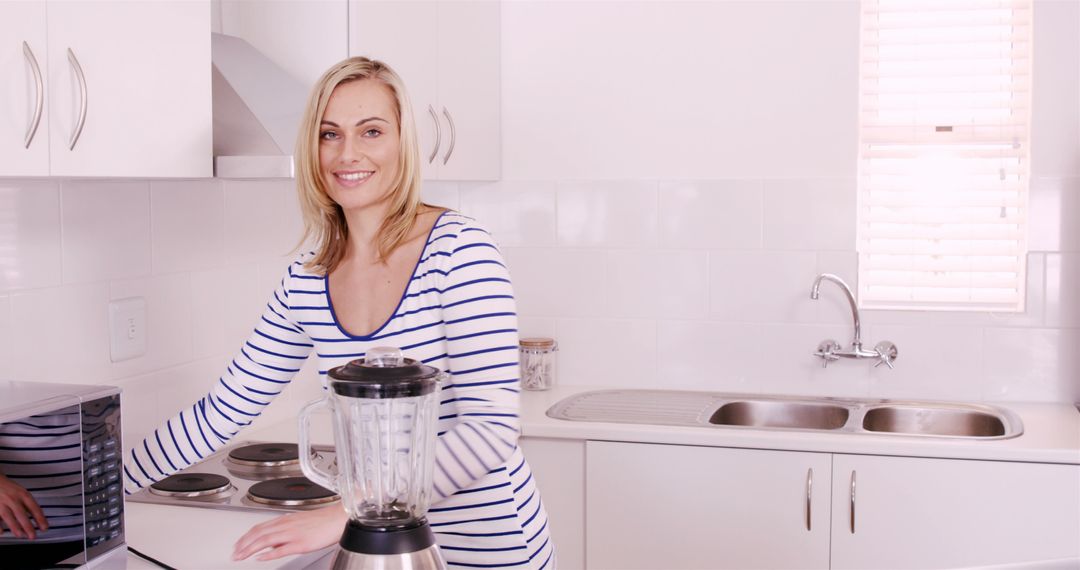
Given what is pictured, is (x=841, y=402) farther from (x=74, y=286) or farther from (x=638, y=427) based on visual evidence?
(x=74, y=286)

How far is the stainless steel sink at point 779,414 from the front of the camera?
9.23ft

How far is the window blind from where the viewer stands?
110 inches

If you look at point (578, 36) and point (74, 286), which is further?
point (578, 36)

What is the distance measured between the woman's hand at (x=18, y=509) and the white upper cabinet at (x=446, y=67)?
1081 millimetres

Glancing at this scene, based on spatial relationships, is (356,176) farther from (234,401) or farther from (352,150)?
(234,401)

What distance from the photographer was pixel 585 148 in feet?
9.97

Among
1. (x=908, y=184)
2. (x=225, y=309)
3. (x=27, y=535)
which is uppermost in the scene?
(x=908, y=184)

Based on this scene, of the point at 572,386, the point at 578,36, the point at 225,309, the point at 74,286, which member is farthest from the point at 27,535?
the point at 578,36

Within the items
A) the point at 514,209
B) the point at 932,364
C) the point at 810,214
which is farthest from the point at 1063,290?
the point at 514,209

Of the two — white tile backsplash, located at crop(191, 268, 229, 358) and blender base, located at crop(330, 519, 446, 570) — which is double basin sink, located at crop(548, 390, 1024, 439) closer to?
white tile backsplash, located at crop(191, 268, 229, 358)

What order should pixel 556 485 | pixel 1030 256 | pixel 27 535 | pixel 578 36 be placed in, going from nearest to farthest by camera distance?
1. pixel 27 535
2. pixel 556 485
3. pixel 1030 256
4. pixel 578 36

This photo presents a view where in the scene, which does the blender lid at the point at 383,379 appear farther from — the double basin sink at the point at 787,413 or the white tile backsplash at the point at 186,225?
the double basin sink at the point at 787,413

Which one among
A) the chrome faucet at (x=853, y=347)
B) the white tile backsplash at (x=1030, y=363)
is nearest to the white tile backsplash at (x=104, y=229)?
the chrome faucet at (x=853, y=347)

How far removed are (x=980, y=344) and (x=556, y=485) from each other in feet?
3.81
